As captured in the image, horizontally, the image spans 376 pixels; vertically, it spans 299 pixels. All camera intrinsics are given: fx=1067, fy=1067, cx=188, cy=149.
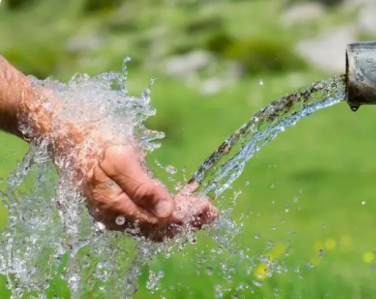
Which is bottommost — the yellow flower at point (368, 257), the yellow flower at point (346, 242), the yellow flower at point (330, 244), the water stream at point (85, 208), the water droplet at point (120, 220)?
the water droplet at point (120, 220)

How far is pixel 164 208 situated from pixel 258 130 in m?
0.59

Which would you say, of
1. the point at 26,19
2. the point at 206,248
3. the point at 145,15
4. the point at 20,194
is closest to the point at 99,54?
the point at 145,15

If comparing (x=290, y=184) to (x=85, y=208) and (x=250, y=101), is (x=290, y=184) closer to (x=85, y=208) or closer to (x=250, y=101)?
(x=250, y=101)

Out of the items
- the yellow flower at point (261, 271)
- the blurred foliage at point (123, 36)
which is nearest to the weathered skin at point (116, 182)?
the yellow flower at point (261, 271)

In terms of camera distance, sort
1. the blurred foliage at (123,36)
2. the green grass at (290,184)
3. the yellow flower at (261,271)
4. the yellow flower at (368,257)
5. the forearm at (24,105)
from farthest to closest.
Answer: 1. the blurred foliage at (123,36)
2. the yellow flower at (368,257)
3. the green grass at (290,184)
4. the yellow flower at (261,271)
5. the forearm at (24,105)

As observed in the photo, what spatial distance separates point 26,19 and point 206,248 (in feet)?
35.0

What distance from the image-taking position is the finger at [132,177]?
2.14 meters

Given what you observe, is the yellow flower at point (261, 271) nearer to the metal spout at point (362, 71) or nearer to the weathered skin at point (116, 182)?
the weathered skin at point (116, 182)

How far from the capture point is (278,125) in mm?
2705

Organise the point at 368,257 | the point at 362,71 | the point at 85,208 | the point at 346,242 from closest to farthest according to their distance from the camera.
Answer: the point at 362,71 → the point at 85,208 → the point at 368,257 → the point at 346,242

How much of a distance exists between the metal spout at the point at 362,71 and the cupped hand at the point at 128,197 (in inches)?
17.4

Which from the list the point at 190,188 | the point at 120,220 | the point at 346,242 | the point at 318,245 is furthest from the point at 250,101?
the point at 120,220

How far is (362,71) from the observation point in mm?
2133

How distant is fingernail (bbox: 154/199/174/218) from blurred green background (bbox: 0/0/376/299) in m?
1.58
